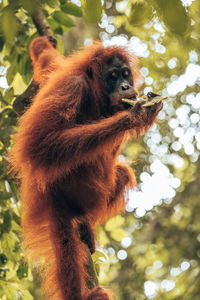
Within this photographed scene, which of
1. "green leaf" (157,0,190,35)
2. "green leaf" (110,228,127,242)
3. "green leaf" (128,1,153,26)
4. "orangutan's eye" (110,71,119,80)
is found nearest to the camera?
"green leaf" (157,0,190,35)

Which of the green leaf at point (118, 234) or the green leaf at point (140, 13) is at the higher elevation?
the green leaf at point (140, 13)

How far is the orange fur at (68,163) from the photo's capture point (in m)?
3.19

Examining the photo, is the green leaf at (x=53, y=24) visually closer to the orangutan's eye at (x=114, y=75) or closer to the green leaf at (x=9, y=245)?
the orangutan's eye at (x=114, y=75)

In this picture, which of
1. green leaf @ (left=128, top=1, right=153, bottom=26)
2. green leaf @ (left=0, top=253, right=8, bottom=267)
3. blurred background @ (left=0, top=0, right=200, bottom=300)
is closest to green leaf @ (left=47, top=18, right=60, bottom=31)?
blurred background @ (left=0, top=0, right=200, bottom=300)

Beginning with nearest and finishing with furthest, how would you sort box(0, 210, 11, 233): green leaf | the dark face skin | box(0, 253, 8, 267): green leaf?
box(0, 210, 11, 233): green leaf → box(0, 253, 8, 267): green leaf → the dark face skin

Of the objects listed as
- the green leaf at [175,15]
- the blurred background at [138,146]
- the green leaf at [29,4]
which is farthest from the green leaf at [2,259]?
the green leaf at [175,15]

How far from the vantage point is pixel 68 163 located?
3.24 meters

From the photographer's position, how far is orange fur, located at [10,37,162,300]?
10.5 feet

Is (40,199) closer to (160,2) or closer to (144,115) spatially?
(144,115)

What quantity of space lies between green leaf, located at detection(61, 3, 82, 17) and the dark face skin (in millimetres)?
618

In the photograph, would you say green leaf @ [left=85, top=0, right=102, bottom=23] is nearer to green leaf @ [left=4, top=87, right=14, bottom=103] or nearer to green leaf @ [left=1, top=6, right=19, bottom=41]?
green leaf @ [left=1, top=6, right=19, bottom=41]

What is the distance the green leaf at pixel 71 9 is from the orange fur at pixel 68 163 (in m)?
0.43

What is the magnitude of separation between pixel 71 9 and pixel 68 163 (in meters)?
1.82

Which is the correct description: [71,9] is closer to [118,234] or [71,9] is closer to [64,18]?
[64,18]
